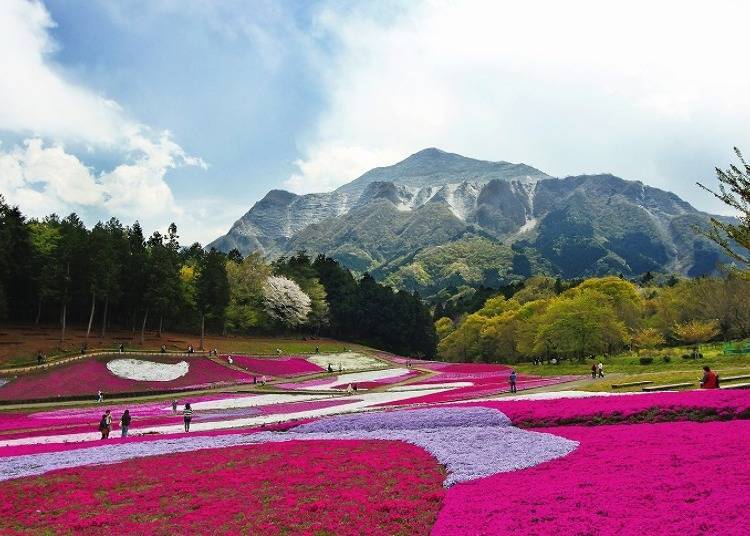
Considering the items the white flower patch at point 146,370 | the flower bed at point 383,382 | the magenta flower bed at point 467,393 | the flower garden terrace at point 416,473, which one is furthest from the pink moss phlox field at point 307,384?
the flower garden terrace at point 416,473

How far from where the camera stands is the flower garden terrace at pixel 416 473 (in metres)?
12.2

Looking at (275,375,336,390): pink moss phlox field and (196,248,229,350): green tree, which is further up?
(196,248,229,350): green tree

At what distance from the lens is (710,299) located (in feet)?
277

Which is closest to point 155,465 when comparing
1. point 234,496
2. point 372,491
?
point 234,496

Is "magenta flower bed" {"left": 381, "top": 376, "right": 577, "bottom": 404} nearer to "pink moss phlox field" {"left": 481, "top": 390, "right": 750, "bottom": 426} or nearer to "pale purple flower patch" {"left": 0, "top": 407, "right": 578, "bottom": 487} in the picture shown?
"pale purple flower patch" {"left": 0, "top": 407, "right": 578, "bottom": 487}

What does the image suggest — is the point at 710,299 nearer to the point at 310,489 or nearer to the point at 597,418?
the point at 597,418

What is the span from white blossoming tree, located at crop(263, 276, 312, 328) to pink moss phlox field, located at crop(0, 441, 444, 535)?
9222 centimetres

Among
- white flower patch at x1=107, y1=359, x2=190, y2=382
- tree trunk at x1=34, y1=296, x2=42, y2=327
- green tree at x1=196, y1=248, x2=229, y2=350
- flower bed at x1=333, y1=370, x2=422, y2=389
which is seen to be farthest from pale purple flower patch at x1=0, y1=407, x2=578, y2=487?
tree trunk at x1=34, y1=296, x2=42, y2=327

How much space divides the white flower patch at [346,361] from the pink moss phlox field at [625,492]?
68.2m

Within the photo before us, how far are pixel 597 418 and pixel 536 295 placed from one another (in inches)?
4677

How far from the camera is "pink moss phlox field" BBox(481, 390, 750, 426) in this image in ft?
71.6

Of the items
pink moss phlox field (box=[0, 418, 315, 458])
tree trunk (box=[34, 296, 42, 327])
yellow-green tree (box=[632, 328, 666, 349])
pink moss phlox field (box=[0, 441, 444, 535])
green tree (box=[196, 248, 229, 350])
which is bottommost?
pink moss phlox field (box=[0, 418, 315, 458])

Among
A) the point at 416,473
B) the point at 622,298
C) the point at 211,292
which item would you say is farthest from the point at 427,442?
the point at 622,298

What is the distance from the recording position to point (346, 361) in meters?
92.4
